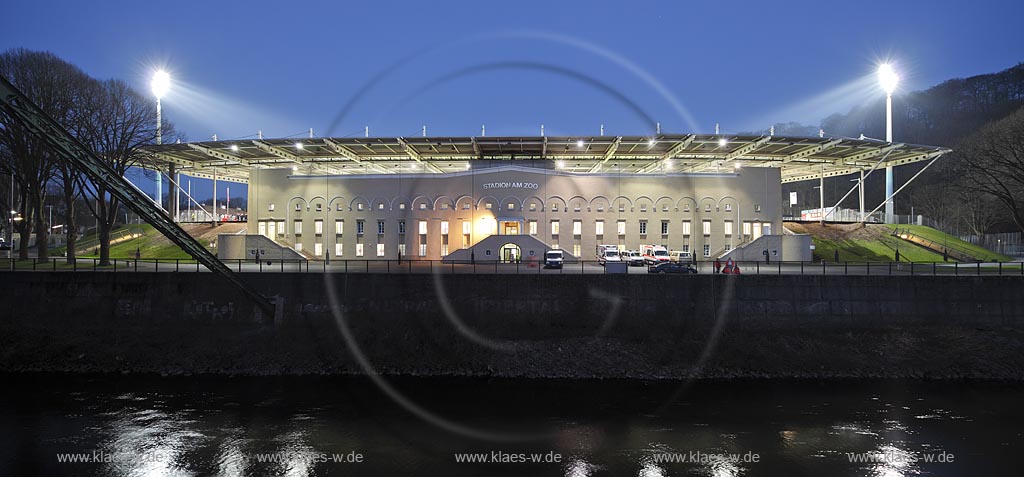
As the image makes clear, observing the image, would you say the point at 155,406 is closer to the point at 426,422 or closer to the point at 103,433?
the point at 103,433

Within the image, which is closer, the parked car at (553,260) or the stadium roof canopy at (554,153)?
the parked car at (553,260)

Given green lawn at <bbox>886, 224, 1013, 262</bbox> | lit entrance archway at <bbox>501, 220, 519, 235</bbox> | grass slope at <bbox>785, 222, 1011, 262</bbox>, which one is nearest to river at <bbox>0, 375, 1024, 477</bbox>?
lit entrance archway at <bbox>501, 220, 519, 235</bbox>

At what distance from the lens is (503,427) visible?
21578mm

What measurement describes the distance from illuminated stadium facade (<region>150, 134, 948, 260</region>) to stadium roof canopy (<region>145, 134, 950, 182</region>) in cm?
29

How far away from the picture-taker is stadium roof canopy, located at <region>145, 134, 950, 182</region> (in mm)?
61003

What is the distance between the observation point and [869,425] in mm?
21797

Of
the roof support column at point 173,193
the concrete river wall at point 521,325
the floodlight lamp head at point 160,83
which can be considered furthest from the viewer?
the roof support column at point 173,193

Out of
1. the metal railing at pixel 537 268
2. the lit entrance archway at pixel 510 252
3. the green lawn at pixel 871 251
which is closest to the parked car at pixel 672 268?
the metal railing at pixel 537 268

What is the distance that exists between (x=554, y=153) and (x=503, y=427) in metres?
50.3

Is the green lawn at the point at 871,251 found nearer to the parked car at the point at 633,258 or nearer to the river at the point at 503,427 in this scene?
the parked car at the point at 633,258

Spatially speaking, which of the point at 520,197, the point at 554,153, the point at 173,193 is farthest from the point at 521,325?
the point at 173,193

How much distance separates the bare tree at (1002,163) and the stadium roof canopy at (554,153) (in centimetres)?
955

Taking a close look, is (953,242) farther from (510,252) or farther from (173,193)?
(173,193)

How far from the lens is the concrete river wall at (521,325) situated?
29.6 meters
